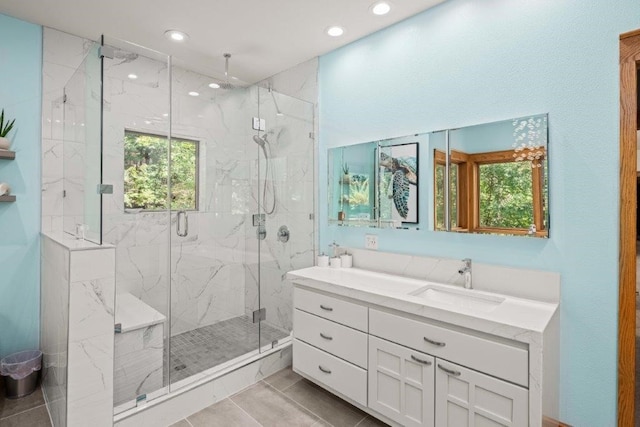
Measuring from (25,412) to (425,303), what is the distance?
2.66 meters

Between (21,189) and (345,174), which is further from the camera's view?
(345,174)

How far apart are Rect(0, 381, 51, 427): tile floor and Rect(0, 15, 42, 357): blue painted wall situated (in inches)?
17.6

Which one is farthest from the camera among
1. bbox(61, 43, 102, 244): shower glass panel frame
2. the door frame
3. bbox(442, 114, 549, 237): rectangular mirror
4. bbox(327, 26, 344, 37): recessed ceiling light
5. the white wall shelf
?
bbox(327, 26, 344, 37): recessed ceiling light

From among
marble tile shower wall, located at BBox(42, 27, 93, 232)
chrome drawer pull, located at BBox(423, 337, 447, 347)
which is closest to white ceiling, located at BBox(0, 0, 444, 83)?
marble tile shower wall, located at BBox(42, 27, 93, 232)

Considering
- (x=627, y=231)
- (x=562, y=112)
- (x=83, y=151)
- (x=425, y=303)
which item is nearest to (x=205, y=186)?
(x=83, y=151)

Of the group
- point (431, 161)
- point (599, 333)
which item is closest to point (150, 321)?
point (431, 161)

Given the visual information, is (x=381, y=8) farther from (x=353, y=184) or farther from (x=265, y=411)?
(x=265, y=411)

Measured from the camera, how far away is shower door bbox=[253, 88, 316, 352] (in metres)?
2.97

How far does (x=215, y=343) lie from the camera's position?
2.72 m

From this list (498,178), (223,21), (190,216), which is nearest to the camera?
(498,178)

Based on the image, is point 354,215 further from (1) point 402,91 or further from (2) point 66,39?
(2) point 66,39

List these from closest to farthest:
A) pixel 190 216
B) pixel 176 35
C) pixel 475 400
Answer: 1. pixel 475 400
2. pixel 176 35
3. pixel 190 216

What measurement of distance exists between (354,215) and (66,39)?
2796 mm

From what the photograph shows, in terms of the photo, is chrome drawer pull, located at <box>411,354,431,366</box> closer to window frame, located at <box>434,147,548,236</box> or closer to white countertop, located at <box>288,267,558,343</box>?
white countertop, located at <box>288,267,558,343</box>
